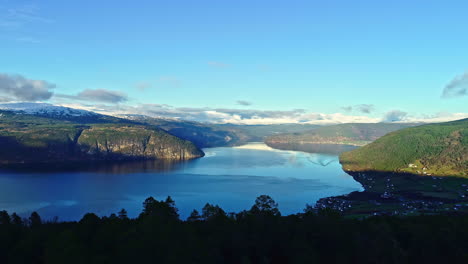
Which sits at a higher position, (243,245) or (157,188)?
(243,245)

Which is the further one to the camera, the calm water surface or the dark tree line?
the calm water surface

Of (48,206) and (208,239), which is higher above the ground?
(208,239)

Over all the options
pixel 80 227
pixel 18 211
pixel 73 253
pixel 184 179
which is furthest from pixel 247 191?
pixel 73 253

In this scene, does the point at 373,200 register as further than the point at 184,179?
No

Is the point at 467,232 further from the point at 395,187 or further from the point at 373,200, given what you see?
the point at 395,187

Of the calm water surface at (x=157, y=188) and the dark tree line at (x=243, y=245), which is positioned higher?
the dark tree line at (x=243, y=245)

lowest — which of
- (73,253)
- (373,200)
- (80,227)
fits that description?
(373,200)

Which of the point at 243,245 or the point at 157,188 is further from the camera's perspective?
the point at 157,188

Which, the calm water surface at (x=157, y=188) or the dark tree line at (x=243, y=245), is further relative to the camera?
the calm water surface at (x=157, y=188)
